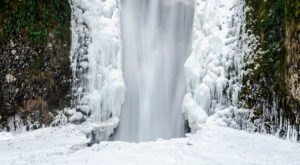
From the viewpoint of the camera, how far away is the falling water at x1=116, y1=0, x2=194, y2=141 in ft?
36.2

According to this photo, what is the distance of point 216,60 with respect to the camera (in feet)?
35.3

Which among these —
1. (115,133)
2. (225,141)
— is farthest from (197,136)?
(115,133)

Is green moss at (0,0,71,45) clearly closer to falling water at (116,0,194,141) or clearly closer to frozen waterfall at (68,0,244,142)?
frozen waterfall at (68,0,244,142)

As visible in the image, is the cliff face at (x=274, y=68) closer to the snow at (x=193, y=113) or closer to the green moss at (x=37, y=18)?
the snow at (x=193, y=113)

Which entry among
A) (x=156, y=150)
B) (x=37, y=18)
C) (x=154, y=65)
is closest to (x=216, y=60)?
(x=154, y=65)

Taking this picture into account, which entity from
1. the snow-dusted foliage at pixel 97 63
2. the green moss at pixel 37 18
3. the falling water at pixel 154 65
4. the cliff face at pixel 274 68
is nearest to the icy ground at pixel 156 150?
the cliff face at pixel 274 68

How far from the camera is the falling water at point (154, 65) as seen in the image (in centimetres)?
1104

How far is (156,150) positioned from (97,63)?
10.2ft

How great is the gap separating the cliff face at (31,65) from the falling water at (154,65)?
5.23 feet

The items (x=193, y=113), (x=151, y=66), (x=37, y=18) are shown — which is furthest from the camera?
(x=151, y=66)

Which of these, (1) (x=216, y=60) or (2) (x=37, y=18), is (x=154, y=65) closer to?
(1) (x=216, y=60)

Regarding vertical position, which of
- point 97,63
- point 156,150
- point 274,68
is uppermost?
point 97,63

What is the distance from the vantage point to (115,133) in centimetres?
1085

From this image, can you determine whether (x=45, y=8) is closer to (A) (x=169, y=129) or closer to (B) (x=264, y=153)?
(A) (x=169, y=129)
